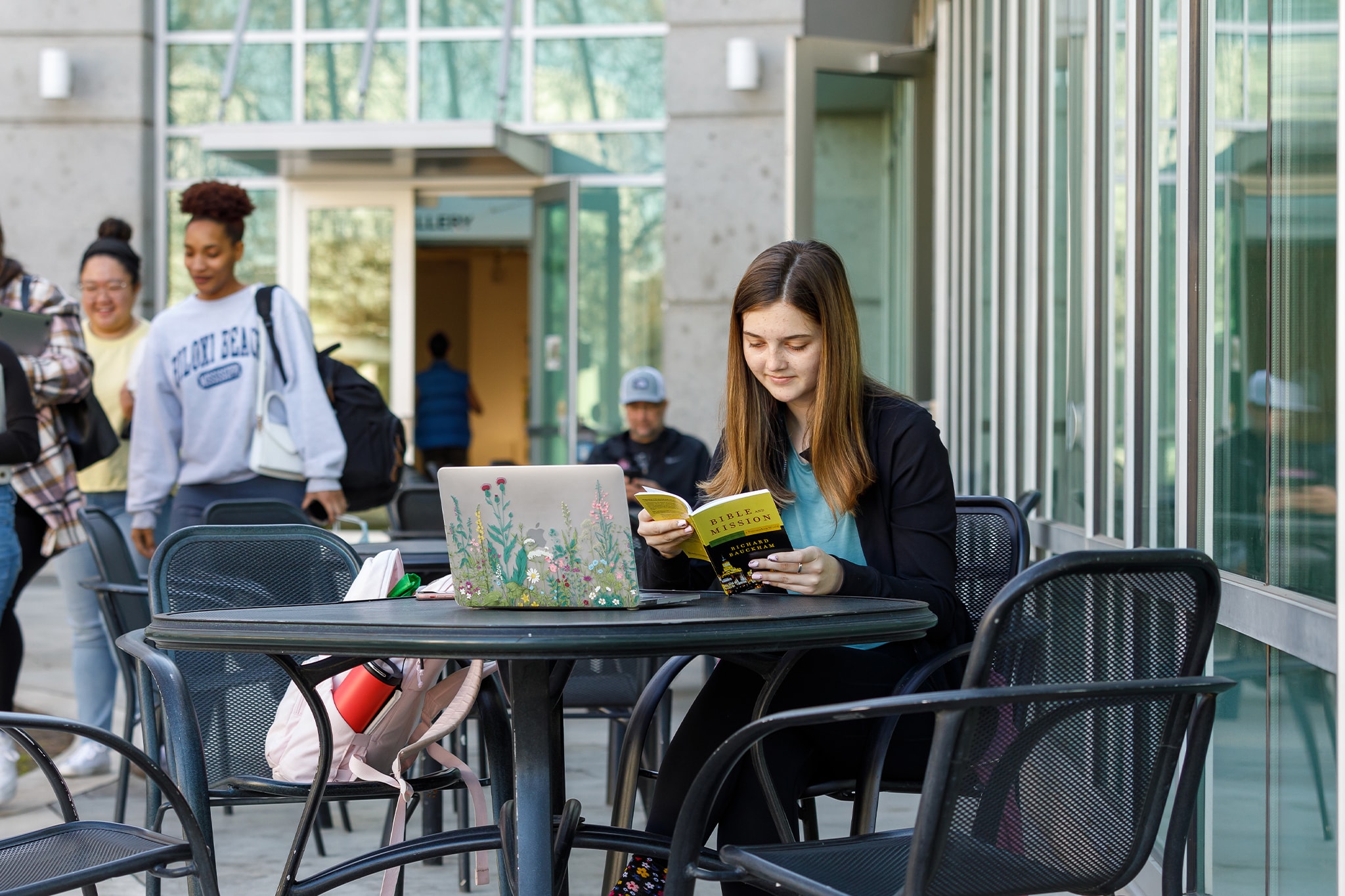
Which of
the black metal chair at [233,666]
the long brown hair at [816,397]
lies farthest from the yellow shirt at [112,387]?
the long brown hair at [816,397]

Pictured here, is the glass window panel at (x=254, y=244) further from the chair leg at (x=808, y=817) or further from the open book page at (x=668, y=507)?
the open book page at (x=668, y=507)

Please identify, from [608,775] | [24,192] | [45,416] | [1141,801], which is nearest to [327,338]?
[24,192]

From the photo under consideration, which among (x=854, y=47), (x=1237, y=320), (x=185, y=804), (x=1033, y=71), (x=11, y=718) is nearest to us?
(x=11, y=718)

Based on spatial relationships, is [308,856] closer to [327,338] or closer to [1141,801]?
[1141,801]

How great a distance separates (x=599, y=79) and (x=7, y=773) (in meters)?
7.50

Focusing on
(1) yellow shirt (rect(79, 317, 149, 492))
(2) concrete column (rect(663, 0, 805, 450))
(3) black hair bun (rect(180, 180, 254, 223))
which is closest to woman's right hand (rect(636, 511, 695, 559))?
(3) black hair bun (rect(180, 180, 254, 223))

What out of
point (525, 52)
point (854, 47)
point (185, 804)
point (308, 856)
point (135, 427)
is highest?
point (525, 52)

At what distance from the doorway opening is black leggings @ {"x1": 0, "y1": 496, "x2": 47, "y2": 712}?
12092mm

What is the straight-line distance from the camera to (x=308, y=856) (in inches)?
151

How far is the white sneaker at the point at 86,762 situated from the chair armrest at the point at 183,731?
2.65m

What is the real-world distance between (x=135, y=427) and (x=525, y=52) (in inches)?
269

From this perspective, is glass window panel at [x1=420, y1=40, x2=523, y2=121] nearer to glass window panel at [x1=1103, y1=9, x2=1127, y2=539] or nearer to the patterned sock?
glass window panel at [x1=1103, y1=9, x2=1127, y2=539]

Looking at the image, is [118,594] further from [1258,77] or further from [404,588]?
[1258,77]

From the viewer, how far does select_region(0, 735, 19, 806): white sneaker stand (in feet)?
14.0
